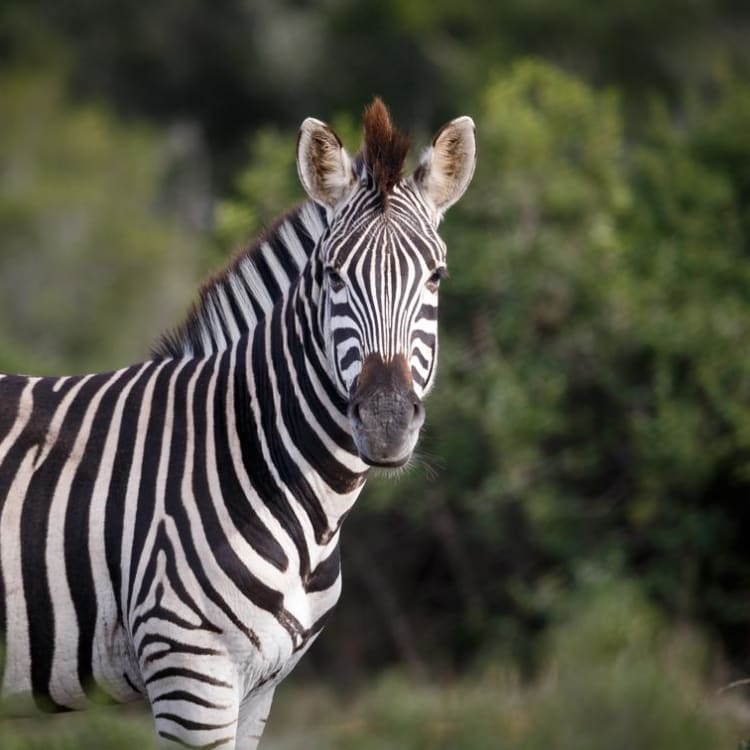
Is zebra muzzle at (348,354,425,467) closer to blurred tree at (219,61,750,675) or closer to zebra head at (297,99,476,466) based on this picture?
zebra head at (297,99,476,466)

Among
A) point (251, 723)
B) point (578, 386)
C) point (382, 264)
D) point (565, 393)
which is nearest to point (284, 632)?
point (251, 723)

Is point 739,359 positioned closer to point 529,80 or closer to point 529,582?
point 529,582

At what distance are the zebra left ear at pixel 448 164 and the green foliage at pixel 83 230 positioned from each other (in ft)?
68.7

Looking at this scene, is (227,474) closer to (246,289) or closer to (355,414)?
(355,414)

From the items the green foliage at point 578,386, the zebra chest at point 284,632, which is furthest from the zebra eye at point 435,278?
the green foliage at point 578,386

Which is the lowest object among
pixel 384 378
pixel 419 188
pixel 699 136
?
pixel 384 378

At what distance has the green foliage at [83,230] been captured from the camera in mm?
32406

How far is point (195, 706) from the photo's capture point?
5969 millimetres

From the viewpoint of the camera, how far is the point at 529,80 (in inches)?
614

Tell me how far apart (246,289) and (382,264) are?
95 centimetres

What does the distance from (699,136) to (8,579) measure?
11449mm

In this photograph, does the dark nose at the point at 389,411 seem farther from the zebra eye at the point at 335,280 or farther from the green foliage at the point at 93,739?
the green foliage at the point at 93,739

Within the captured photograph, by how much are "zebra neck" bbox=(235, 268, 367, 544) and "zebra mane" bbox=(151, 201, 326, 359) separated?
0.25 metres

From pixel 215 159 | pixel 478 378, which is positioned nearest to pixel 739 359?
pixel 478 378
